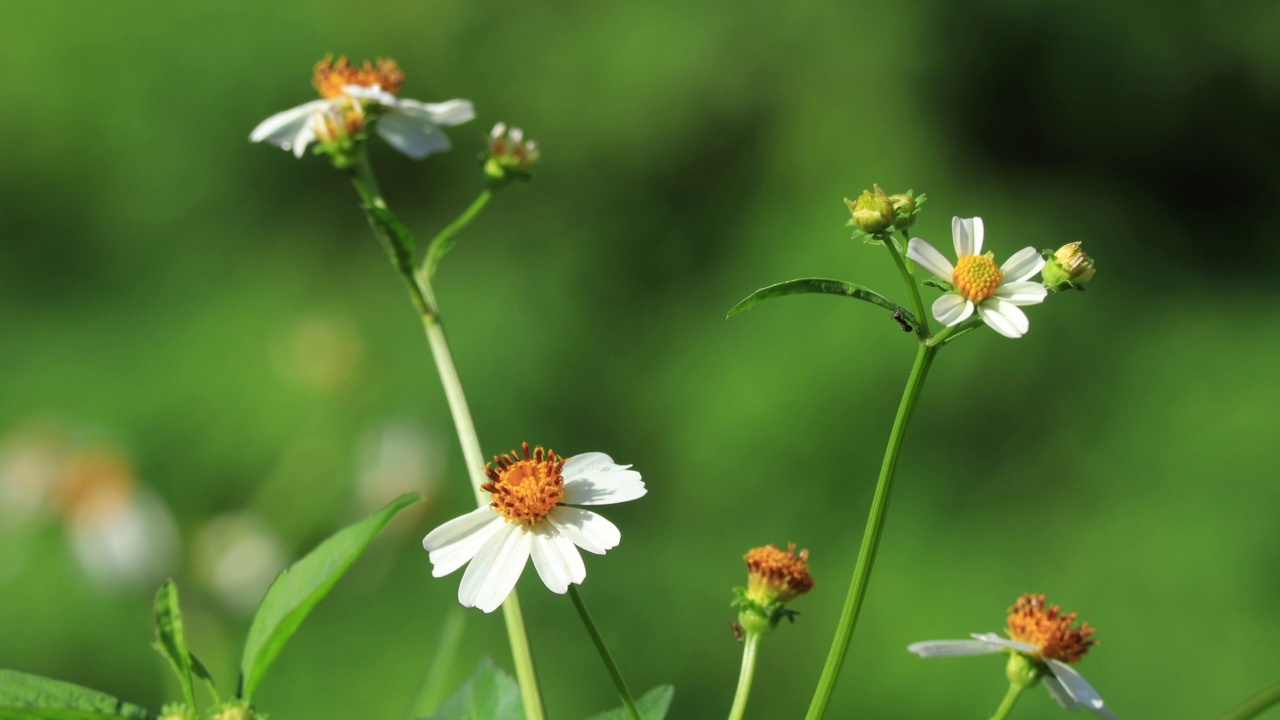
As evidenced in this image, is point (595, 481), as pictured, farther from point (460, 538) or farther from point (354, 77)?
point (354, 77)

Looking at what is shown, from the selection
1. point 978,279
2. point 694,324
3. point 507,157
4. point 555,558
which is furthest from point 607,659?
point 694,324

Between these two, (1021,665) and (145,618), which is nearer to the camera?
(1021,665)

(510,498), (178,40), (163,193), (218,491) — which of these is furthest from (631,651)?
(510,498)

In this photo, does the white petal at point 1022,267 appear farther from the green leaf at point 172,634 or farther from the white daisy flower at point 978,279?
the green leaf at point 172,634

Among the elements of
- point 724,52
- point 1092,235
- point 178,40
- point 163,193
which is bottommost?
point 1092,235

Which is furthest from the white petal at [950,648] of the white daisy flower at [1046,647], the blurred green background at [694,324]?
the blurred green background at [694,324]

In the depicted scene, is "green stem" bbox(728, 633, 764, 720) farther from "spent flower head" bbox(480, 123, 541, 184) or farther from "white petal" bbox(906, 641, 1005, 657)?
"spent flower head" bbox(480, 123, 541, 184)

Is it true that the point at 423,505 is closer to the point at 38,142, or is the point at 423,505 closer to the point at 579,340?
the point at 579,340
